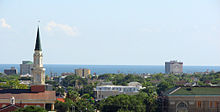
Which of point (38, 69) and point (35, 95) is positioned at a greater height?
point (38, 69)

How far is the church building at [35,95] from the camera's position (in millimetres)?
72375

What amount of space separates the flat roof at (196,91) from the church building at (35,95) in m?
20.1

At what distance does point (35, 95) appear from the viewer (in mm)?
73250

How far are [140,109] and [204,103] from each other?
957 centimetres

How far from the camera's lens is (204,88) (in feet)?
283

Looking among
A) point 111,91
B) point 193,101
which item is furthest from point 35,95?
point 111,91

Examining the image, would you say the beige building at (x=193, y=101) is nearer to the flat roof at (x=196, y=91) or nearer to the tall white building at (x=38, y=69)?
the flat roof at (x=196, y=91)

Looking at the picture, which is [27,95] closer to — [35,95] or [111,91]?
[35,95]

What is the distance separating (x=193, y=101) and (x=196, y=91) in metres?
2.31

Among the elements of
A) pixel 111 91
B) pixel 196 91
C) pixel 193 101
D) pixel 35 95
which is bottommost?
pixel 111 91

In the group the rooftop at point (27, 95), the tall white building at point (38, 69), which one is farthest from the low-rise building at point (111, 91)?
the rooftop at point (27, 95)

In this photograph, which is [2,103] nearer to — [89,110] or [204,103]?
[89,110]

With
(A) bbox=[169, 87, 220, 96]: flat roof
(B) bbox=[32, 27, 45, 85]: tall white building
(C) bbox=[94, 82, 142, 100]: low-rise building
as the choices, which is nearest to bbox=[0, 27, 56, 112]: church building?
(B) bbox=[32, 27, 45, 85]: tall white building

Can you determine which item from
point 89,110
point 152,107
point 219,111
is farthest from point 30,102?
point 219,111
